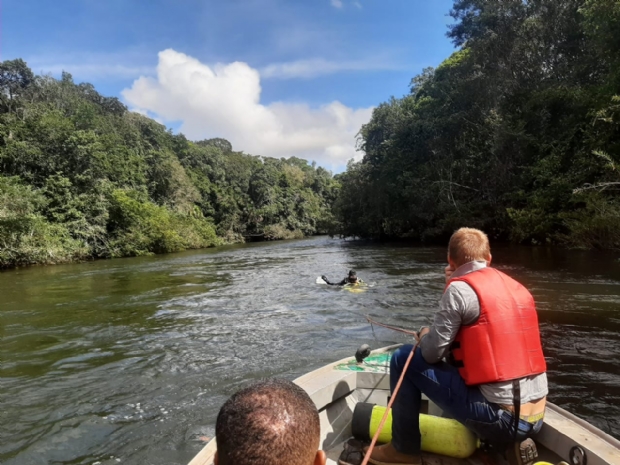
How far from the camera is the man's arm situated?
2.37 meters

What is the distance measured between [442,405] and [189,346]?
525 centimetres

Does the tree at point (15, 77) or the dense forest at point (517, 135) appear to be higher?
the tree at point (15, 77)

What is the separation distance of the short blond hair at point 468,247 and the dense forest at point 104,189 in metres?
23.8

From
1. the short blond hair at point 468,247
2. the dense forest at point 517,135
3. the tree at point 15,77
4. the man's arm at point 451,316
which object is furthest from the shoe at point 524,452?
the tree at point 15,77

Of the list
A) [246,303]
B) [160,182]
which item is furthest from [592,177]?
[160,182]

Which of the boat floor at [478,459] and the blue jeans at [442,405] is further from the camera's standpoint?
the boat floor at [478,459]

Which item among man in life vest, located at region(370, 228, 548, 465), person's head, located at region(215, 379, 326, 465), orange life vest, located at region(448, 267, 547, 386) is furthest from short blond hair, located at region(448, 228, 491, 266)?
person's head, located at region(215, 379, 326, 465)

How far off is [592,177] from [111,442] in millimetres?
19679

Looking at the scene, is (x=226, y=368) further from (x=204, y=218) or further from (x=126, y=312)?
(x=204, y=218)

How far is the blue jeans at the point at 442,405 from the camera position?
2.34m

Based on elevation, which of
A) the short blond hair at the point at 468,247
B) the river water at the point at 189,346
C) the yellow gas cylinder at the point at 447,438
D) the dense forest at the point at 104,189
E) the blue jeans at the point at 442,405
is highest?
the dense forest at the point at 104,189

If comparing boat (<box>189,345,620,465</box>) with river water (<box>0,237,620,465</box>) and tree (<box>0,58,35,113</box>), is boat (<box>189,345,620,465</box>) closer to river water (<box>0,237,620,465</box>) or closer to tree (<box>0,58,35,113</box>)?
river water (<box>0,237,620,465</box>)

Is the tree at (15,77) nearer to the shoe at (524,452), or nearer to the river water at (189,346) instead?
the river water at (189,346)

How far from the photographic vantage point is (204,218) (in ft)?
163
